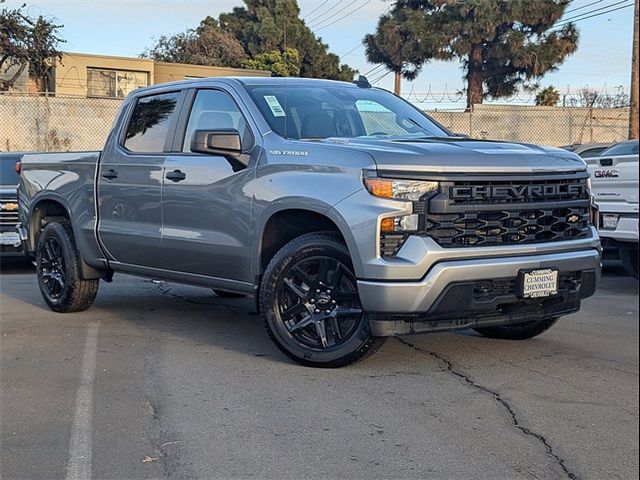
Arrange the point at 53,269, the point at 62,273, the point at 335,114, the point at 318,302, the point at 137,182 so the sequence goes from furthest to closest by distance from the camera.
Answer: the point at 53,269
the point at 62,273
the point at 137,182
the point at 335,114
the point at 318,302

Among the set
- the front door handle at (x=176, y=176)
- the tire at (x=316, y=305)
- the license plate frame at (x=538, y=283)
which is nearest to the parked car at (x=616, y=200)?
the license plate frame at (x=538, y=283)

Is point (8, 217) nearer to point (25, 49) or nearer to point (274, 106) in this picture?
point (274, 106)

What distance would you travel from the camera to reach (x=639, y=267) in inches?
80.1

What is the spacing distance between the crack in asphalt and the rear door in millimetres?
2322

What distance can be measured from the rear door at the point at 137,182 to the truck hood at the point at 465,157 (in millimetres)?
1879

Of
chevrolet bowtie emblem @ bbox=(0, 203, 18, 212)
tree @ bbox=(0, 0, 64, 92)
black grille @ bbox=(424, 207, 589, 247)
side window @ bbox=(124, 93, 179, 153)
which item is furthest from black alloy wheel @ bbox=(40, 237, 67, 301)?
tree @ bbox=(0, 0, 64, 92)

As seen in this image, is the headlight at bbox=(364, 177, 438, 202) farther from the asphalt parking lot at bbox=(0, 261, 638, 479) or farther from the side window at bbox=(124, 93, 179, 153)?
the side window at bbox=(124, 93, 179, 153)

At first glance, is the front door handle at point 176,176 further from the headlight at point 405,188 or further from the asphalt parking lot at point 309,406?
the headlight at point 405,188

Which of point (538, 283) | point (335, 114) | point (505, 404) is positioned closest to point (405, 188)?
point (538, 283)

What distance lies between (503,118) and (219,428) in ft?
66.4

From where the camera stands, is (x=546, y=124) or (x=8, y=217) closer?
(x=8, y=217)

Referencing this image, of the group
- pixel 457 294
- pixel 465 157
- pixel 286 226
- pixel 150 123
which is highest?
pixel 150 123

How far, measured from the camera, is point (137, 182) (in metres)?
7.28

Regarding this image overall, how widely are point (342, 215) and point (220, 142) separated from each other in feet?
4.19
